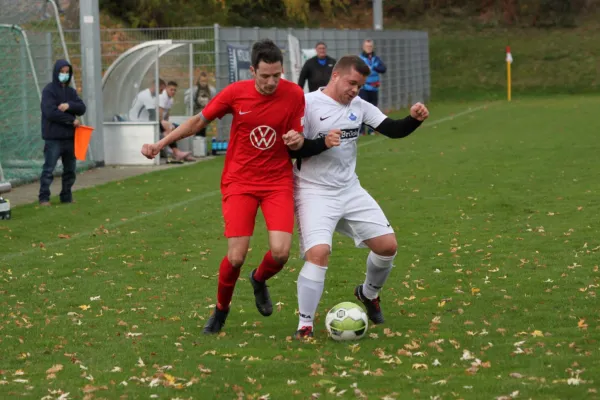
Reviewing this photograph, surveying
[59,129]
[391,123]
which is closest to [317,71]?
[59,129]

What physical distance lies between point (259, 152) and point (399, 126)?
1054mm

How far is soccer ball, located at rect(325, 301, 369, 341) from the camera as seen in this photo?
24.4 feet

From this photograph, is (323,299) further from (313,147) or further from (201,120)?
(201,120)

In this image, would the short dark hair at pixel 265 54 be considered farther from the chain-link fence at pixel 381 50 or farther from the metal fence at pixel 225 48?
the chain-link fence at pixel 381 50

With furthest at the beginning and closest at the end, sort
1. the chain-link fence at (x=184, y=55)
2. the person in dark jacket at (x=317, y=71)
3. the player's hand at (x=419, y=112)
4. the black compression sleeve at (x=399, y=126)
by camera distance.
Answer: the person in dark jacket at (x=317, y=71), the chain-link fence at (x=184, y=55), the black compression sleeve at (x=399, y=126), the player's hand at (x=419, y=112)

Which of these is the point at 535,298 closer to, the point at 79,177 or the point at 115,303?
the point at 115,303

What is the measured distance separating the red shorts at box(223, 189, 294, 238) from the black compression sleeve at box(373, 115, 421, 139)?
880 mm

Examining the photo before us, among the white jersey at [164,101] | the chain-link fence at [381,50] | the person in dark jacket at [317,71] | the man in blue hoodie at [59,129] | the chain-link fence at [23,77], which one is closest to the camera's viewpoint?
the man in blue hoodie at [59,129]

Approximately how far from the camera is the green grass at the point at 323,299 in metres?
6.46

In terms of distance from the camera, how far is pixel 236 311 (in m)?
8.74

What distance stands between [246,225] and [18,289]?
3.19 metres

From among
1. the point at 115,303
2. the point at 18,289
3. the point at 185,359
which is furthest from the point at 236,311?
the point at 18,289

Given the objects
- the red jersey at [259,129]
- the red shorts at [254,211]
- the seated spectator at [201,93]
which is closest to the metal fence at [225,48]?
the seated spectator at [201,93]

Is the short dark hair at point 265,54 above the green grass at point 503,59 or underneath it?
above
